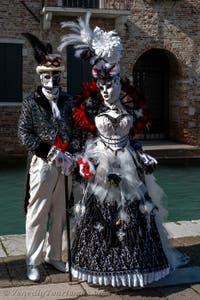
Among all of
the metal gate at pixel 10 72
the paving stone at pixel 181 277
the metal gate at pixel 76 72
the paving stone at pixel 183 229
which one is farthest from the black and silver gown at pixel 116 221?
the metal gate at pixel 76 72

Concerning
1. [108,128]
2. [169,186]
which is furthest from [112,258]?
[169,186]

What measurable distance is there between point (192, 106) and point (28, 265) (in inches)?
439

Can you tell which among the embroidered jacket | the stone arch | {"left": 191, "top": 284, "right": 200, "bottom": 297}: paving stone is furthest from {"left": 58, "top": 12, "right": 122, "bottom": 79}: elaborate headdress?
the stone arch

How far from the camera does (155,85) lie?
592 inches

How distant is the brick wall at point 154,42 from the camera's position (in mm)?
12500

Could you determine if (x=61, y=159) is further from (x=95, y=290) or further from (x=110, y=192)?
(x=95, y=290)

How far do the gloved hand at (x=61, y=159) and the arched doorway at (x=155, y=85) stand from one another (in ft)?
36.6

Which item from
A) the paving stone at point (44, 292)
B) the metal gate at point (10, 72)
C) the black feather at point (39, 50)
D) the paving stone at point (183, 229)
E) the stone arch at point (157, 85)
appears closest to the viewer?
the paving stone at point (44, 292)

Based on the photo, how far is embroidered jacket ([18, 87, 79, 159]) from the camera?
3.68 meters

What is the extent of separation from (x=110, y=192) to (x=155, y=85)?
11.7 meters

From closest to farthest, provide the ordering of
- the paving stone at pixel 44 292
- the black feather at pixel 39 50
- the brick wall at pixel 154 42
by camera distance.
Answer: the paving stone at pixel 44 292
the black feather at pixel 39 50
the brick wall at pixel 154 42

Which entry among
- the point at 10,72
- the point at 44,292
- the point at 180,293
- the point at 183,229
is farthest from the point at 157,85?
the point at 44,292

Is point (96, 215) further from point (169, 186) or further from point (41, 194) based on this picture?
point (169, 186)

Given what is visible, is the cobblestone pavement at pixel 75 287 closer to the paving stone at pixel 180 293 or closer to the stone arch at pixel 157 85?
the paving stone at pixel 180 293
